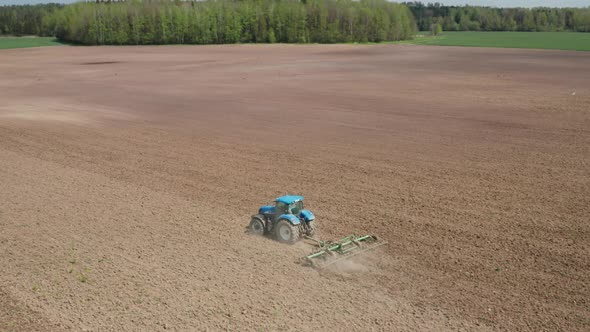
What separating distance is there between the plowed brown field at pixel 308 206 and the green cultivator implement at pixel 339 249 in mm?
337

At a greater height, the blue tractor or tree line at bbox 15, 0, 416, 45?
tree line at bbox 15, 0, 416, 45

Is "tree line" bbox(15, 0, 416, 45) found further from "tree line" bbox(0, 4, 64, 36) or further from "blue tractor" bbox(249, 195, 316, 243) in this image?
"blue tractor" bbox(249, 195, 316, 243)

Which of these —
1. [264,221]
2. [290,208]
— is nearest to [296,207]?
[290,208]

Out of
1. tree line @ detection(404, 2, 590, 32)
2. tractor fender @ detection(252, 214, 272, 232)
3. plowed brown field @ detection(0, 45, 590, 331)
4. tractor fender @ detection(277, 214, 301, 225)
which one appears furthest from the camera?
tree line @ detection(404, 2, 590, 32)

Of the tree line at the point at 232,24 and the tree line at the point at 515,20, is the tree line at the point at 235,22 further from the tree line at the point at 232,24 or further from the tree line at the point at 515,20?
A: the tree line at the point at 515,20

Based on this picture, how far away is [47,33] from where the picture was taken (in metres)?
131

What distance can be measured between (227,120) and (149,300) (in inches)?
829

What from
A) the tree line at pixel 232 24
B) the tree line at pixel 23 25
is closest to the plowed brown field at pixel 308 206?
the tree line at pixel 232 24

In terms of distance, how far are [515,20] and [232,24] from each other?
9497cm

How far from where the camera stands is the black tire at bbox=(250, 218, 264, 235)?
48.5 feet

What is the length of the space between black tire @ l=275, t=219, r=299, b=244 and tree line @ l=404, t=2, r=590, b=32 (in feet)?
507

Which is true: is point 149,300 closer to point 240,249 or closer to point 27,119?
point 240,249

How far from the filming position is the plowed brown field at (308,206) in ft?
37.1

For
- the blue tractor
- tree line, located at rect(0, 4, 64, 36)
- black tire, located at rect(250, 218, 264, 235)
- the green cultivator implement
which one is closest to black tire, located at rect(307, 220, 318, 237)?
the blue tractor
